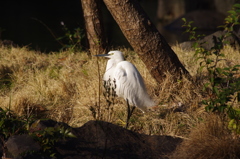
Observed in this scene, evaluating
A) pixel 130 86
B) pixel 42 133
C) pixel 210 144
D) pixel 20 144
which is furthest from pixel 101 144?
pixel 130 86

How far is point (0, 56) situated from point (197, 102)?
3727 mm

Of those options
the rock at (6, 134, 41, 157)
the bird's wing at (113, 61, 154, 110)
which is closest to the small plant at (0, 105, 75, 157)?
the rock at (6, 134, 41, 157)

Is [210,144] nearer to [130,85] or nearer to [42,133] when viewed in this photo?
[42,133]

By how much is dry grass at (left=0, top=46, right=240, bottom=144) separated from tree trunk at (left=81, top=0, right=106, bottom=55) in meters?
0.25

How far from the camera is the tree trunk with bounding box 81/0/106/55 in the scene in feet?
18.3

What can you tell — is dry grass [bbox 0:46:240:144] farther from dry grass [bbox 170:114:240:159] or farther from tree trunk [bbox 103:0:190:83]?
dry grass [bbox 170:114:240:159]

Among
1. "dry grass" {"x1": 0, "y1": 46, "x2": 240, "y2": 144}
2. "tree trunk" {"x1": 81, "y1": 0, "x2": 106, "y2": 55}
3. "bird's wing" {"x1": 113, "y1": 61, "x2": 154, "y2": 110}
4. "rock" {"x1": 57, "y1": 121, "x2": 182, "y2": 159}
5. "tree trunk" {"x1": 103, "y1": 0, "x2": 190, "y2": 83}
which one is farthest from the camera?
"tree trunk" {"x1": 81, "y1": 0, "x2": 106, "y2": 55}

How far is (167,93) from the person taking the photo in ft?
13.0

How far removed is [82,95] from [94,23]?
1.78m

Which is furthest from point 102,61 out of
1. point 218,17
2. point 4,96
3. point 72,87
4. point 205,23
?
point 218,17

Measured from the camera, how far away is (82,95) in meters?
4.23

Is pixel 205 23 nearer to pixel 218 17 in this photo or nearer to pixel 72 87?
pixel 218 17

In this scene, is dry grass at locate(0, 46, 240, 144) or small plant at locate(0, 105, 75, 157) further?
dry grass at locate(0, 46, 240, 144)

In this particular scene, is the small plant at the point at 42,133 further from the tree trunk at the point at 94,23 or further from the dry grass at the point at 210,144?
the tree trunk at the point at 94,23
